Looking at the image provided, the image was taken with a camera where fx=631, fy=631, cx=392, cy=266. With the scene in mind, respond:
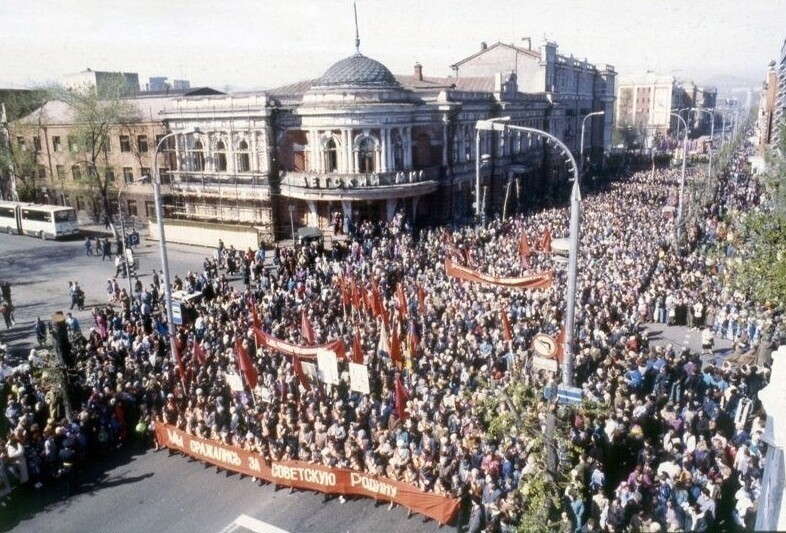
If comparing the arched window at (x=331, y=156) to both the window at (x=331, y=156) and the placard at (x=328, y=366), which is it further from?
the placard at (x=328, y=366)

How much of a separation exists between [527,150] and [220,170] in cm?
2797

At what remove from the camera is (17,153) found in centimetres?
5312

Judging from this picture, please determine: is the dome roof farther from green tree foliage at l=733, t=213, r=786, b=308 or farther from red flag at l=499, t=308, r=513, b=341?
green tree foliage at l=733, t=213, r=786, b=308

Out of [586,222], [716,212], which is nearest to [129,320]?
[586,222]

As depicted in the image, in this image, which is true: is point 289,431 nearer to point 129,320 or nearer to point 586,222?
point 129,320

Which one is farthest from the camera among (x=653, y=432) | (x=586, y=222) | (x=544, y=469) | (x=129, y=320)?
(x=586, y=222)

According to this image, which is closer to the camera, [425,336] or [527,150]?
[425,336]

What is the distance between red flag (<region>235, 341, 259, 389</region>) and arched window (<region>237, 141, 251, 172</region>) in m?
27.4

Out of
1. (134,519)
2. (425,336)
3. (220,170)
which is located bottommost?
(134,519)

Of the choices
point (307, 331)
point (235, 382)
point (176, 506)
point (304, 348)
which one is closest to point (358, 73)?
point (307, 331)

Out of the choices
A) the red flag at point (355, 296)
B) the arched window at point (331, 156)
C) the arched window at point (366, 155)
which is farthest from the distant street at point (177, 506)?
the arched window at point (331, 156)

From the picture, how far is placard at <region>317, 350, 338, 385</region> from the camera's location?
17078 millimetres

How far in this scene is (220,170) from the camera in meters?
44.0

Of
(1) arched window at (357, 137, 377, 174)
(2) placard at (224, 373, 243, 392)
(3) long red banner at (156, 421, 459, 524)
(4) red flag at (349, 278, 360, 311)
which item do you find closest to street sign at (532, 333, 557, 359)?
Answer: (3) long red banner at (156, 421, 459, 524)
